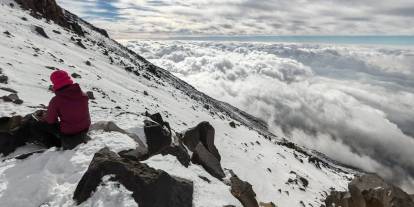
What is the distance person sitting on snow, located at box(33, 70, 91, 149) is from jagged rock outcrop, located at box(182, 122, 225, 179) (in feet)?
17.8

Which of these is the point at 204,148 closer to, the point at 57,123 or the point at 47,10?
the point at 57,123

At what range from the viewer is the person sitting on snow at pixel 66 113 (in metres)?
11.5

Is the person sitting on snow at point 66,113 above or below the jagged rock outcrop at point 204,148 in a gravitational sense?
above

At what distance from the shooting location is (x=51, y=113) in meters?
11.8

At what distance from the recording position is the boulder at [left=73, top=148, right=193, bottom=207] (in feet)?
32.0

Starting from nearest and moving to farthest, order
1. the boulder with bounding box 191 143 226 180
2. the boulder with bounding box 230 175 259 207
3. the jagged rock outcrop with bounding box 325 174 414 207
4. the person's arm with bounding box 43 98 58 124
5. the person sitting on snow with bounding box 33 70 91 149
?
the person sitting on snow with bounding box 33 70 91 149 → the person's arm with bounding box 43 98 58 124 → the boulder with bounding box 230 175 259 207 → the boulder with bounding box 191 143 226 180 → the jagged rock outcrop with bounding box 325 174 414 207

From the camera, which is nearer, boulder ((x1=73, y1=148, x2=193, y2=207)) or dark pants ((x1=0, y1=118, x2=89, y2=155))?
boulder ((x1=73, y1=148, x2=193, y2=207))

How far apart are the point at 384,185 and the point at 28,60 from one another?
28.6 meters

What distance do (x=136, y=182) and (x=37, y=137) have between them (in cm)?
490

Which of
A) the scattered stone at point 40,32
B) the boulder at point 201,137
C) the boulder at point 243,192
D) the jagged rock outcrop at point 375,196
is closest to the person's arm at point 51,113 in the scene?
the boulder at point 243,192

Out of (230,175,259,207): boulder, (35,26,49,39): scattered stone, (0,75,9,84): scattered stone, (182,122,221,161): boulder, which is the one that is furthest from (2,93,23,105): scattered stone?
(35,26,49,39): scattered stone

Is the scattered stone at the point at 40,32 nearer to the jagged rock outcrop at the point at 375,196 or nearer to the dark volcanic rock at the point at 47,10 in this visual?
the dark volcanic rock at the point at 47,10

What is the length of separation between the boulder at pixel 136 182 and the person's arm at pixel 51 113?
94.8 inches

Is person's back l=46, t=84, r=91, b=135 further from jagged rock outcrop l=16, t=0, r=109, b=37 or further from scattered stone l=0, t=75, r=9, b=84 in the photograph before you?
jagged rock outcrop l=16, t=0, r=109, b=37
